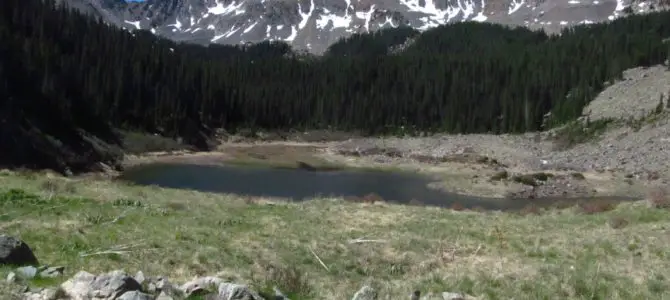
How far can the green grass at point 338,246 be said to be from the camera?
46.1 feet

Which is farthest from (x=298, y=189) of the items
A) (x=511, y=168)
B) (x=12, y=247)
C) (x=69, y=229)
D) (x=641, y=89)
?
(x=641, y=89)

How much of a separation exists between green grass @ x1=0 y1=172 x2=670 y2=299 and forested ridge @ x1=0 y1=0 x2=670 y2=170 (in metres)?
39.6

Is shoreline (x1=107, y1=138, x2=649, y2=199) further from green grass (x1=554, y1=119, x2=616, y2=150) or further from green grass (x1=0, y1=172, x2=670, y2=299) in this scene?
green grass (x1=0, y1=172, x2=670, y2=299)

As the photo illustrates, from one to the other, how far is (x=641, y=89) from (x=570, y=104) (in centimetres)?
1775

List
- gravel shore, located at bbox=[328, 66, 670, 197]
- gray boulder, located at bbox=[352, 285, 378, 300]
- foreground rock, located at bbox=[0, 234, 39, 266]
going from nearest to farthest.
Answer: gray boulder, located at bbox=[352, 285, 378, 300], foreground rock, located at bbox=[0, 234, 39, 266], gravel shore, located at bbox=[328, 66, 670, 197]

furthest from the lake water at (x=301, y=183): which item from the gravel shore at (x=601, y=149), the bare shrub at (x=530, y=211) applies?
the bare shrub at (x=530, y=211)

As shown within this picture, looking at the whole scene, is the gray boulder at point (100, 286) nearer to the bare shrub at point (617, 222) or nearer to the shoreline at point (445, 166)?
the bare shrub at point (617, 222)

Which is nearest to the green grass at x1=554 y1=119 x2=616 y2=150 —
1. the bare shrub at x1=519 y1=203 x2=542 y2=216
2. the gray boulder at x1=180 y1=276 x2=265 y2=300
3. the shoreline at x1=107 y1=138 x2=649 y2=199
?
the shoreline at x1=107 y1=138 x2=649 y2=199

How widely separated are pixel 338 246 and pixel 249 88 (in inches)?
6161

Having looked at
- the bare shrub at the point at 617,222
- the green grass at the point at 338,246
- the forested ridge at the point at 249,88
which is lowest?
the bare shrub at the point at 617,222

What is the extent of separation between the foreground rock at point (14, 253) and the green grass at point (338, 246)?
832 millimetres

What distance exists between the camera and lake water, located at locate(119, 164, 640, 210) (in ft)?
184

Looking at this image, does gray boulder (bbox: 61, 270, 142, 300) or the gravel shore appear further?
the gravel shore

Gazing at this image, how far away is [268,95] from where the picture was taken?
6531 inches
